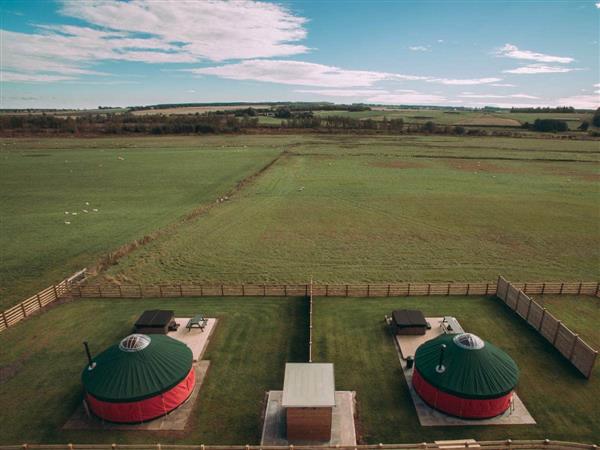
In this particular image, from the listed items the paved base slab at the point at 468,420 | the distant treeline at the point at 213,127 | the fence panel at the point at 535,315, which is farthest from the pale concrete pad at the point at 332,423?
the distant treeline at the point at 213,127

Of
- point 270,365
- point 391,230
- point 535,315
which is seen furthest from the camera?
point 391,230

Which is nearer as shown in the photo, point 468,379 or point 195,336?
point 468,379

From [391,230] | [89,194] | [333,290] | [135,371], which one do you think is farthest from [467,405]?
[89,194]

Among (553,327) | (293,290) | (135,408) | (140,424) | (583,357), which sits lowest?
(140,424)

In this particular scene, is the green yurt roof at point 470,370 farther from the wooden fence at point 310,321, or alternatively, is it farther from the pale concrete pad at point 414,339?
the wooden fence at point 310,321

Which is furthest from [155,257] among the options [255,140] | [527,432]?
[255,140]

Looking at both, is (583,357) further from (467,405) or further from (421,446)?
(421,446)

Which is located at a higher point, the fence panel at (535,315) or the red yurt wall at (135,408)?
the fence panel at (535,315)

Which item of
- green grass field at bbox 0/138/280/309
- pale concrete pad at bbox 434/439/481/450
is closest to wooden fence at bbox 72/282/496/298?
green grass field at bbox 0/138/280/309
